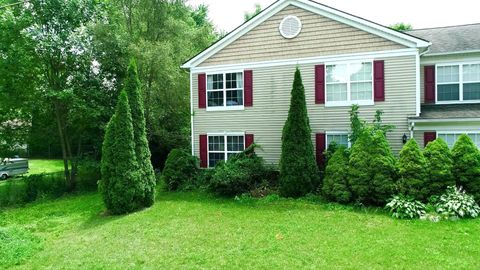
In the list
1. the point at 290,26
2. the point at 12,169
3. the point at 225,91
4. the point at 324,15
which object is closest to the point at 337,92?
the point at 324,15

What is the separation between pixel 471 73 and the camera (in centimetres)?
1212

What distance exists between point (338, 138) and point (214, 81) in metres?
5.65

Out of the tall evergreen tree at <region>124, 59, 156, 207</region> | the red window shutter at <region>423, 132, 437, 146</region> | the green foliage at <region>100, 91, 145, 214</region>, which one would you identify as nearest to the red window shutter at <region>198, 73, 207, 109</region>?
the tall evergreen tree at <region>124, 59, 156, 207</region>

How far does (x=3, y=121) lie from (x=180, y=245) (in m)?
13.5

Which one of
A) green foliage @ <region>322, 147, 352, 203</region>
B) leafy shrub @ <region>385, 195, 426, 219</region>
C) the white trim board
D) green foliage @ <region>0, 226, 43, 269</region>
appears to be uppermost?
the white trim board

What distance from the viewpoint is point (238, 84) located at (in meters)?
13.9

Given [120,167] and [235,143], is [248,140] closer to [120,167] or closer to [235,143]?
[235,143]

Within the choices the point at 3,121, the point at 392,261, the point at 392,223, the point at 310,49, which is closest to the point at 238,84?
the point at 310,49

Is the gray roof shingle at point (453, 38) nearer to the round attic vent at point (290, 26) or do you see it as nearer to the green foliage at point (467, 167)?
the green foliage at point (467, 167)

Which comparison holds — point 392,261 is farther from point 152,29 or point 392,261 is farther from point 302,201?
point 152,29

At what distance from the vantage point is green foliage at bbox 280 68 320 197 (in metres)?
10.9

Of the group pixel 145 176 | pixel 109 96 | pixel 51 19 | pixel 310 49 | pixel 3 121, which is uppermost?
pixel 51 19

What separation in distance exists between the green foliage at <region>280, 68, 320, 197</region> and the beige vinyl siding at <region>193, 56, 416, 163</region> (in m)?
1.75

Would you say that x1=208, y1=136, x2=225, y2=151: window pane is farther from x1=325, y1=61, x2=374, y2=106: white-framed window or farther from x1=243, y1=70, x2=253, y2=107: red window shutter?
x1=325, y1=61, x2=374, y2=106: white-framed window
